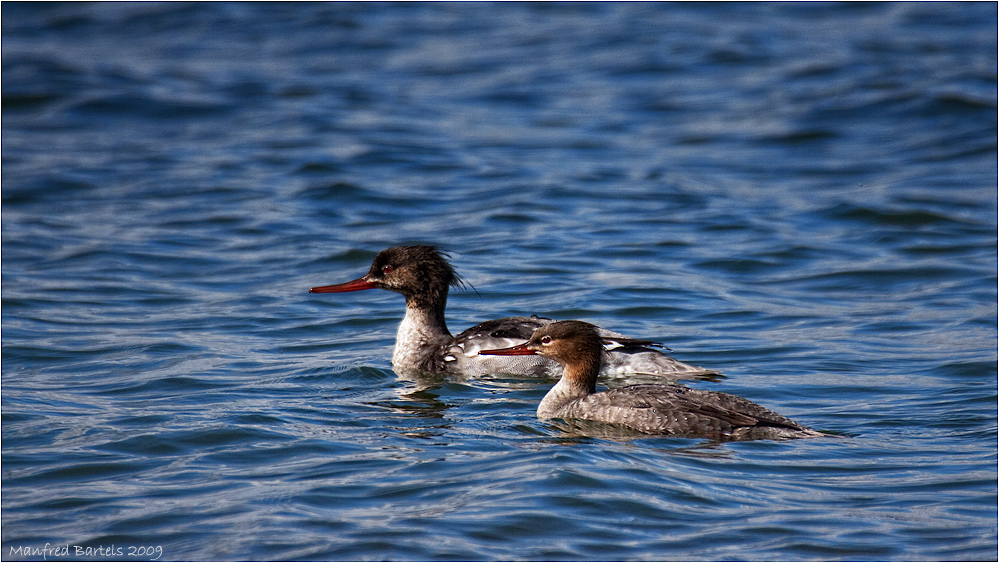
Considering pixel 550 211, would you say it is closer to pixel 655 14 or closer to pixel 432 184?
pixel 432 184

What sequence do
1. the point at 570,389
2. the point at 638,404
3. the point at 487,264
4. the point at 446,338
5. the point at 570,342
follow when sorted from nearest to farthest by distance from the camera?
1. the point at 638,404
2. the point at 570,389
3. the point at 570,342
4. the point at 446,338
5. the point at 487,264

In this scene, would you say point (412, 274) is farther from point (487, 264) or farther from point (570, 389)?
point (487, 264)

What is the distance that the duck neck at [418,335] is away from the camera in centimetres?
899

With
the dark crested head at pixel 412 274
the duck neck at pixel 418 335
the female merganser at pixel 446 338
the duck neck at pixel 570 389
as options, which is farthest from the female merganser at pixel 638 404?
the dark crested head at pixel 412 274

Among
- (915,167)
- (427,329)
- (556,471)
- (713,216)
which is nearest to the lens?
(556,471)

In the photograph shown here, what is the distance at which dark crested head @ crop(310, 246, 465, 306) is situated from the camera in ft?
30.5

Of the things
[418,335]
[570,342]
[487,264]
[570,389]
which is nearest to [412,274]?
[418,335]

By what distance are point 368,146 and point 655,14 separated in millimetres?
9477

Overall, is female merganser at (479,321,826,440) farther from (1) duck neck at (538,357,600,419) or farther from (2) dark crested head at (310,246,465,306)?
(2) dark crested head at (310,246,465,306)

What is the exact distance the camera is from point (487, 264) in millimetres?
12070

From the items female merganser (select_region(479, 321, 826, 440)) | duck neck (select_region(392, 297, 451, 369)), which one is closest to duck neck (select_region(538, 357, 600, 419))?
female merganser (select_region(479, 321, 826, 440))

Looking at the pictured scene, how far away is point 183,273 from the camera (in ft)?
39.1

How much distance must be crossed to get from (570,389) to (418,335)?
1.90 meters

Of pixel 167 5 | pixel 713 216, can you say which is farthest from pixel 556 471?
pixel 167 5
